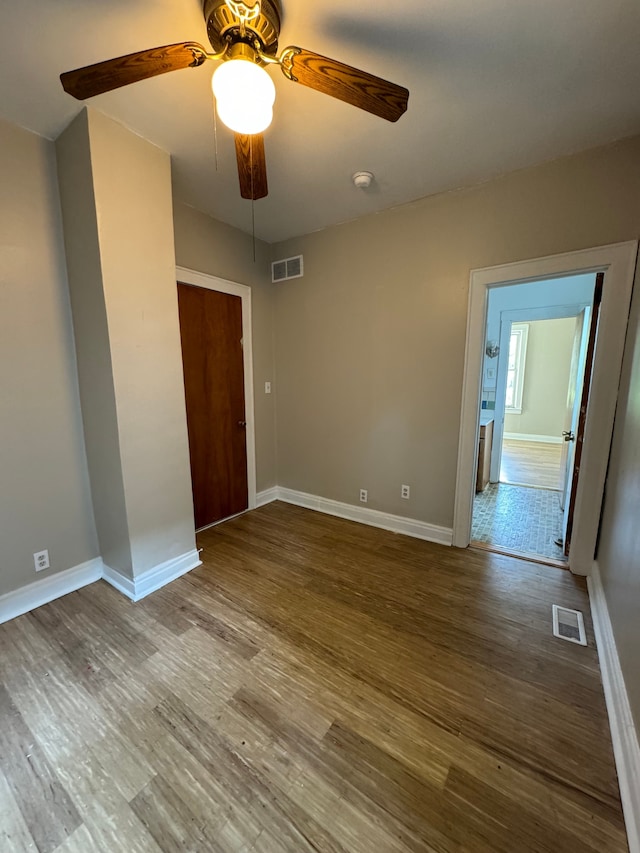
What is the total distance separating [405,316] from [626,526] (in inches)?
75.3

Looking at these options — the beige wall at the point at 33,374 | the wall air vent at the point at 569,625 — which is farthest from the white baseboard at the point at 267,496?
the wall air vent at the point at 569,625

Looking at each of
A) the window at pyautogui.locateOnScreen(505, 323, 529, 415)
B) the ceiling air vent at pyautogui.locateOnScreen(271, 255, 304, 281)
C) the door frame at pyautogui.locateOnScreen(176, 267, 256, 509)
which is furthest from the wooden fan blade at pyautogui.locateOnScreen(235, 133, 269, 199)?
the window at pyautogui.locateOnScreen(505, 323, 529, 415)

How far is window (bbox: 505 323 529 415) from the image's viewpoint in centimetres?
671

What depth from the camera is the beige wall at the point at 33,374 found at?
5.96 ft

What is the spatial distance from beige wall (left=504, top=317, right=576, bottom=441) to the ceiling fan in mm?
6759

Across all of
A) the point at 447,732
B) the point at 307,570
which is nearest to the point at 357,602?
the point at 307,570

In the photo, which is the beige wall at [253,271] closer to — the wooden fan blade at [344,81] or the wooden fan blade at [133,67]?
the wooden fan blade at [133,67]

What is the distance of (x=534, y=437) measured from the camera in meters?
6.77

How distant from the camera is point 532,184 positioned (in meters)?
2.12

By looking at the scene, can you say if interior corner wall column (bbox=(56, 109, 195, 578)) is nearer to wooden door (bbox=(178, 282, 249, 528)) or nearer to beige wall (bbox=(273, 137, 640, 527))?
wooden door (bbox=(178, 282, 249, 528))

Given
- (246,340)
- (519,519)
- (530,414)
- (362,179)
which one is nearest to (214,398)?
(246,340)

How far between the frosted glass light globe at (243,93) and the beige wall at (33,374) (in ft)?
4.86

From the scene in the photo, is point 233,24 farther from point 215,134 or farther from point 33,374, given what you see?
point 33,374

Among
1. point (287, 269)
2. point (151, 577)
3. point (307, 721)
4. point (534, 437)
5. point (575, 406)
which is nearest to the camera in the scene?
point (307, 721)
